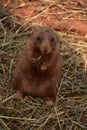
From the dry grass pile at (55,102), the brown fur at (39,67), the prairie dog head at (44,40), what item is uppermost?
the prairie dog head at (44,40)

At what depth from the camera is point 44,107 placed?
4434 millimetres

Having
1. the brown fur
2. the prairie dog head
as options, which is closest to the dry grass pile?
the brown fur

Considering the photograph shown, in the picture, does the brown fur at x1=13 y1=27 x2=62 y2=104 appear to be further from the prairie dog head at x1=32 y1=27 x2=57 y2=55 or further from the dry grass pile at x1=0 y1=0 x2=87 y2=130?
the dry grass pile at x1=0 y1=0 x2=87 y2=130

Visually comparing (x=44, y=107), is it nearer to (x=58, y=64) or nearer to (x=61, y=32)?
(x=58, y=64)

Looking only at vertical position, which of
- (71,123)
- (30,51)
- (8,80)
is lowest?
(71,123)

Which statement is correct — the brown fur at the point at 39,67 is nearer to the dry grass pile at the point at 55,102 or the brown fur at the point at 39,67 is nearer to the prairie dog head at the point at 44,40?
the prairie dog head at the point at 44,40

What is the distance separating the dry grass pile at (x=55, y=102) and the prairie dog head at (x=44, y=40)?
588mm

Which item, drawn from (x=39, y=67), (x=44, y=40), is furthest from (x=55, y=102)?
(x=44, y=40)

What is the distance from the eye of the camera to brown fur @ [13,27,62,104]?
4.20m

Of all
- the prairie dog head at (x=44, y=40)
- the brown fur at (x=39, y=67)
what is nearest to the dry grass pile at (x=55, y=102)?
the brown fur at (x=39, y=67)

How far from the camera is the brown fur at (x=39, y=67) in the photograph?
165 inches

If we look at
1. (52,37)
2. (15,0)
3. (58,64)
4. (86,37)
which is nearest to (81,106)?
(58,64)

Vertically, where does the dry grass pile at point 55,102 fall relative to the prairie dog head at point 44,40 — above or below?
below

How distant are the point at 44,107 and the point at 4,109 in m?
0.38
